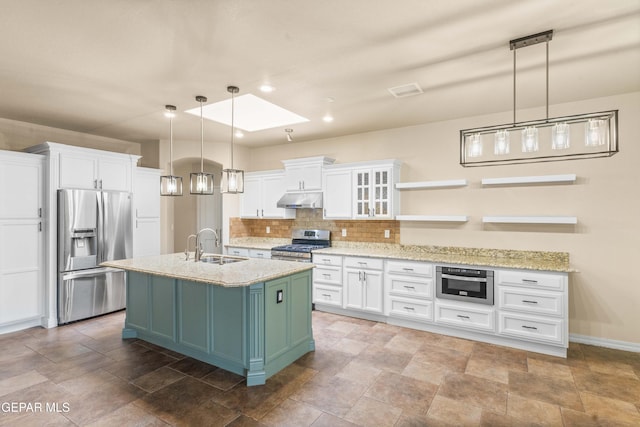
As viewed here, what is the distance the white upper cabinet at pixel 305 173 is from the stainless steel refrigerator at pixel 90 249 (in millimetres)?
2428

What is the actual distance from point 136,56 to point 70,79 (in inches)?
37.9

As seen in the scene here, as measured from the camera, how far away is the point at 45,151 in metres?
4.18

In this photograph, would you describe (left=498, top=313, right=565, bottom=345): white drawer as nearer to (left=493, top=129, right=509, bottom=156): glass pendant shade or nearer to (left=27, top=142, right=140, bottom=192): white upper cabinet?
(left=493, top=129, right=509, bottom=156): glass pendant shade

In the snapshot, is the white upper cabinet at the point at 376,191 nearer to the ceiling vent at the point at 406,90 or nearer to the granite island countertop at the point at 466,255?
the granite island countertop at the point at 466,255

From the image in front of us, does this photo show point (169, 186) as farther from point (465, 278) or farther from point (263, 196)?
point (465, 278)

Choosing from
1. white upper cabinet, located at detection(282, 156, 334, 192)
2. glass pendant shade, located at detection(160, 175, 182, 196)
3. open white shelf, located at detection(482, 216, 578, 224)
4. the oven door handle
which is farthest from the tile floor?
white upper cabinet, located at detection(282, 156, 334, 192)

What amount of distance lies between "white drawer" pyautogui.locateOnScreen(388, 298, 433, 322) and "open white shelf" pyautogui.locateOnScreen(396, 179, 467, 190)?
152 cm

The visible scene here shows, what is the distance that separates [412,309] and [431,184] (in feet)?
5.41

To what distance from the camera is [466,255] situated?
4324 millimetres

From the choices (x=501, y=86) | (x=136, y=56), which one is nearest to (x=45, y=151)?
(x=136, y=56)

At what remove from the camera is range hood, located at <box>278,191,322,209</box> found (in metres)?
5.21

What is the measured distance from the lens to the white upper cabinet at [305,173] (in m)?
5.25

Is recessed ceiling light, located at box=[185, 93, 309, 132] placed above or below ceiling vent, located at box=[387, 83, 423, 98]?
above

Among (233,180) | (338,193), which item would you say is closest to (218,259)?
(233,180)
